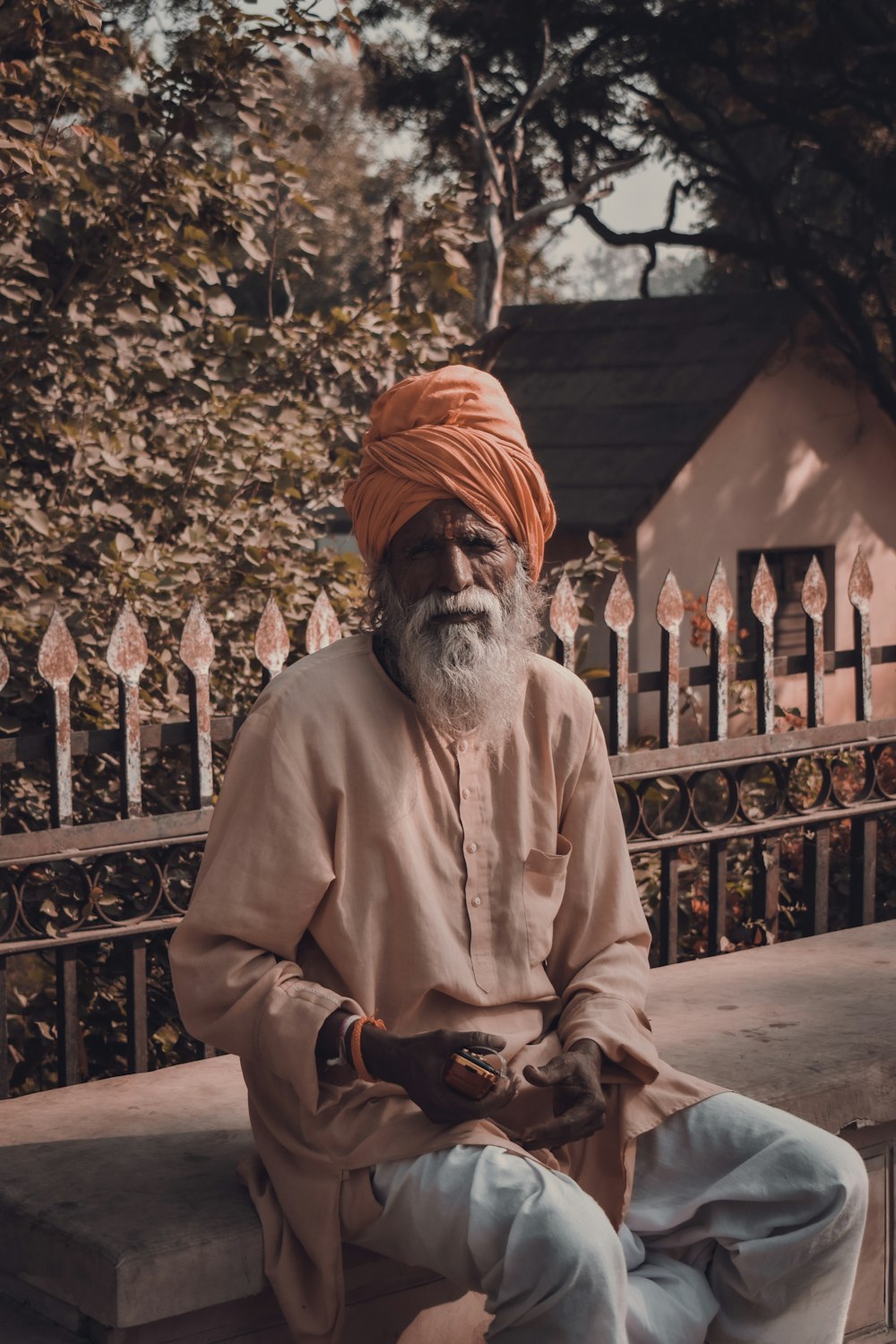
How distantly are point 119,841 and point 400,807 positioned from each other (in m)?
1.05

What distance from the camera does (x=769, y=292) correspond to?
15633 millimetres

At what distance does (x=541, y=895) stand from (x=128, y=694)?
3.83 ft

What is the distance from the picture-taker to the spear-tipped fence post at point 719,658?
13.8 feet

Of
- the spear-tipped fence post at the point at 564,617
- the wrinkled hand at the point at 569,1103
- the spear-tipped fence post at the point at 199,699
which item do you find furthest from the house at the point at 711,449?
the wrinkled hand at the point at 569,1103

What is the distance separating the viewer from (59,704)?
3.27 meters

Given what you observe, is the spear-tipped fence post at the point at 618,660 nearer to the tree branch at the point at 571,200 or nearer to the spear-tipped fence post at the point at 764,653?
the spear-tipped fence post at the point at 764,653

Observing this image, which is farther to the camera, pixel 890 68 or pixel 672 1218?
pixel 890 68

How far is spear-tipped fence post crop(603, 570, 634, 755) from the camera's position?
13.1 ft

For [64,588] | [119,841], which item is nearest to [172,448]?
[64,588]

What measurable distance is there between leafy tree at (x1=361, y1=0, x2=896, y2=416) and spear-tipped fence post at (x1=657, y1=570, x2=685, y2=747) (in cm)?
1204

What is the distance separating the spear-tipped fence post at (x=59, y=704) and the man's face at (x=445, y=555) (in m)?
0.91

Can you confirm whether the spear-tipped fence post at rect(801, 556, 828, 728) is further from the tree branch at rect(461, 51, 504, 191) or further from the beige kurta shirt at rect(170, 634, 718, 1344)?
the tree branch at rect(461, 51, 504, 191)

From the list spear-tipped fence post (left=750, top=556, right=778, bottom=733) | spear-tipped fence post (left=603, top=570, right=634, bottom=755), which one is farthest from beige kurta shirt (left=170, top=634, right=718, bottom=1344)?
spear-tipped fence post (left=750, top=556, right=778, bottom=733)

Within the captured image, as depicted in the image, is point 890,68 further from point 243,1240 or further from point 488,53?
point 243,1240
